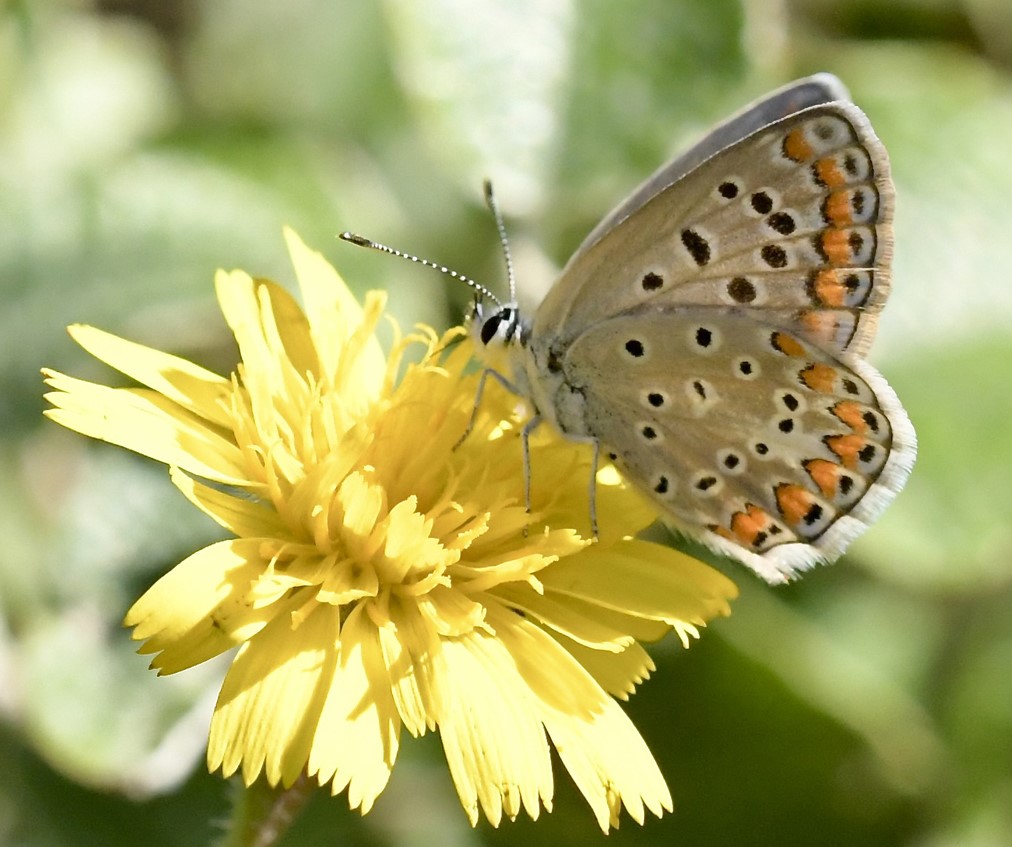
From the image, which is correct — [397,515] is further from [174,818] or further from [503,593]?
[174,818]

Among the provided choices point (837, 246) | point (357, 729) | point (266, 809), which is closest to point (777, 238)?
point (837, 246)

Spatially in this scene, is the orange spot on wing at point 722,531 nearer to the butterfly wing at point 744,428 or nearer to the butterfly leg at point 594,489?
the butterfly wing at point 744,428

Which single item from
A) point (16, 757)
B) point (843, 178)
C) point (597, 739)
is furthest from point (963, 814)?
point (16, 757)

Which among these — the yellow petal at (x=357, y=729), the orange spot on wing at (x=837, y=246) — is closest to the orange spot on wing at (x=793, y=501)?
the orange spot on wing at (x=837, y=246)

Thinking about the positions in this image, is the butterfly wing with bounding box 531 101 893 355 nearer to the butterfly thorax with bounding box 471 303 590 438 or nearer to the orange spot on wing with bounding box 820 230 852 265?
the orange spot on wing with bounding box 820 230 852 265

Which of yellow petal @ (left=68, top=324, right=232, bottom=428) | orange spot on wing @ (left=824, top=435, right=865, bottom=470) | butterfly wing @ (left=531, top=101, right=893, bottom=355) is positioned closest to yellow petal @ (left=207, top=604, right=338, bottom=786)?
yellow petal @ (left=68, top=324, right=232, bottom=428)
